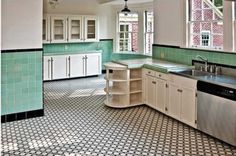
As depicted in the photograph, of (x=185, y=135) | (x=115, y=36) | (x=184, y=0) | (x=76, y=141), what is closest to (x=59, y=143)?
(x=76, y=141)

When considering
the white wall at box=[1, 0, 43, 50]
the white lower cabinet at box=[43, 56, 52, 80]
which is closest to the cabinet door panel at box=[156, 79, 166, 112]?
the white wall at box=[1, 0, 43, 50]

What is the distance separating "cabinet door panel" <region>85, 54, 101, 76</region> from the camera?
924 centimetres

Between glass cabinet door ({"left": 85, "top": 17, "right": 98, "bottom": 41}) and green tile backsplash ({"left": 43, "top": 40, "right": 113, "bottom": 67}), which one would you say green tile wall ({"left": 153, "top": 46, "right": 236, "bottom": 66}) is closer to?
glass cabinet door ({"left": 85, "top": 17, "right": 98, "bottom": 41})

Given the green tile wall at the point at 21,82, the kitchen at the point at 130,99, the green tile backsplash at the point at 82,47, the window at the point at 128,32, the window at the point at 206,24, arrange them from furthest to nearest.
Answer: the window at the point at 128,32 < the green tile backsplash at the point at 82,47 < the window at the point at 206,24 < the green tile wall at the point at 21,82 < the kitchen at the point at 130,99

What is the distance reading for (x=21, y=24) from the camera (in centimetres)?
459

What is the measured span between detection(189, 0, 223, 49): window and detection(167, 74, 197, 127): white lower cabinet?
102cm

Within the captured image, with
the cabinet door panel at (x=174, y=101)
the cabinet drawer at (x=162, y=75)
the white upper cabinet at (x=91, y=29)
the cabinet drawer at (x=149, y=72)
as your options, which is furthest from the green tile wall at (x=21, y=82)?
the white upper cabinet at (x=91, y=29)

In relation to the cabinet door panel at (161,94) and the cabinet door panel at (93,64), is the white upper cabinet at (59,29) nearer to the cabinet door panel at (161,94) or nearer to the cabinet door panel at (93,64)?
the cabinet door panel at (93,64)

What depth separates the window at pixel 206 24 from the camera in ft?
16.0

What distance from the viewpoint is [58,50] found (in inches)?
360

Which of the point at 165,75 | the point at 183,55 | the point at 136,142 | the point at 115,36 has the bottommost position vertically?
the point at 136,142

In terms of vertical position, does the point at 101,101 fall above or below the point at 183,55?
below

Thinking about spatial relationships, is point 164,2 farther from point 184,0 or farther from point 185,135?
point 185,135

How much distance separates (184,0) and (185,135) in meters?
2.83
